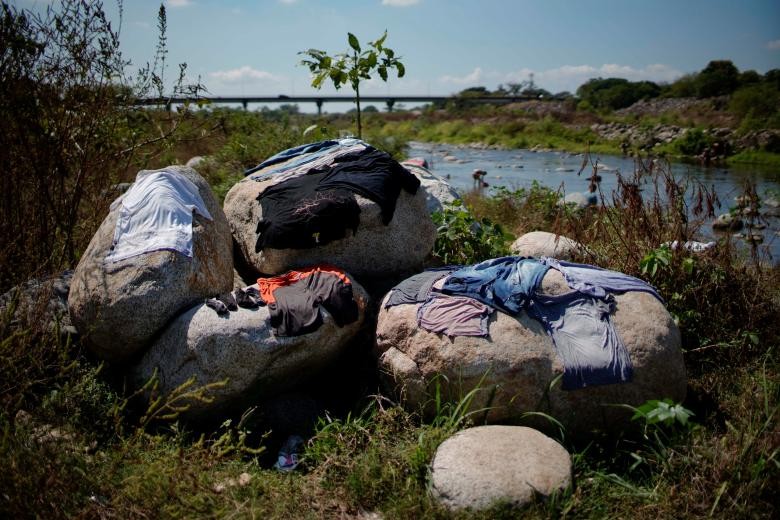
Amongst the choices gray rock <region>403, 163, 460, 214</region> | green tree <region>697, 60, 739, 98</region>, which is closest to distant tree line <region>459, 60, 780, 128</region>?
green tree <region>697, 60, 739, 98</region>

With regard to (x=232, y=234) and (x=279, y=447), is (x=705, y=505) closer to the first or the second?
(x=279, y=447)

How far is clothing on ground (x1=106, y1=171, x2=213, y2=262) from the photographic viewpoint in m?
3.93

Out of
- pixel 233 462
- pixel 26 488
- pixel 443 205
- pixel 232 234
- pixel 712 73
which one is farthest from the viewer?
pixel 712 73

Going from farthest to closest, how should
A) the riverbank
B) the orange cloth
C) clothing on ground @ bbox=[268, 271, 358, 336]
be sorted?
1. the riverbank
2. the orange cloth
3. clothing on ground @ bbox=[268, 271, 358, 336]

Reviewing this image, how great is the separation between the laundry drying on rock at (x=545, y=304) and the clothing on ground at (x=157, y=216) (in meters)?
1.52

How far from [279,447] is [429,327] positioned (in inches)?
49.3

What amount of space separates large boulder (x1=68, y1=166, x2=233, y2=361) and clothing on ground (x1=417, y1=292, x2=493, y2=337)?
4.91ft

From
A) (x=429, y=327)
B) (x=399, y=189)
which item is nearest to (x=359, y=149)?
(x=399, y=189)

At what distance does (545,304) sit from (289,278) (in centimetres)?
178

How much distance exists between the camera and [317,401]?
4184mm

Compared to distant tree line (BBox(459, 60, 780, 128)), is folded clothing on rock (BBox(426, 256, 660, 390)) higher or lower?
lower

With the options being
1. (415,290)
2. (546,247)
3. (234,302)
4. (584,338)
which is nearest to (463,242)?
(546,247)

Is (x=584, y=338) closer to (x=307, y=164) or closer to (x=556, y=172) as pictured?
(x=307, y=164)

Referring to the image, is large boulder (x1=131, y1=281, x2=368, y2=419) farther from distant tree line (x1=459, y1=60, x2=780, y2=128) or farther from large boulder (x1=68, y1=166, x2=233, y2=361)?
distant tree line (x1=459, y1=60, x2=780, y2=128)
